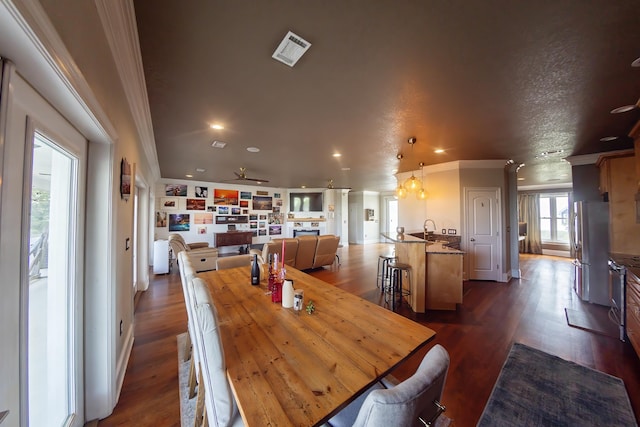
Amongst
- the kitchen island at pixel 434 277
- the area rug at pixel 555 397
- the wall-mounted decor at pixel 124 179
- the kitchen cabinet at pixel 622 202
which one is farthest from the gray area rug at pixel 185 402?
the kitchen cabinet at pixel 622 202

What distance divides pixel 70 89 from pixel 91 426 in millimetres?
1980

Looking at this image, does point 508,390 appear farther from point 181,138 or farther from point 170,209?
point 170,209

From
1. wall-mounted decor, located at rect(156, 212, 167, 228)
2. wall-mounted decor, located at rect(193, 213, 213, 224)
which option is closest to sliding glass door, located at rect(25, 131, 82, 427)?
wall-mounted decor, located at rect(156, 212, 167, 228)

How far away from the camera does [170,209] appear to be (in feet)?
22.0

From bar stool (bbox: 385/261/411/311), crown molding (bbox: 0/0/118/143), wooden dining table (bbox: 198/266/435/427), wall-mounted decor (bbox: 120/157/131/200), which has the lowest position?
bar stool (bbox: 385/261/411/311)

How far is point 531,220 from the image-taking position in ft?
25.2

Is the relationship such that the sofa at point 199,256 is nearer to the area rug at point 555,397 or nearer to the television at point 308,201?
the television at point 308,201

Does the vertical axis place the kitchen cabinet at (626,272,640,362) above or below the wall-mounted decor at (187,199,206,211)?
below

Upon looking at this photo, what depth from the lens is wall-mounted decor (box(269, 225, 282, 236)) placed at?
8656 mm

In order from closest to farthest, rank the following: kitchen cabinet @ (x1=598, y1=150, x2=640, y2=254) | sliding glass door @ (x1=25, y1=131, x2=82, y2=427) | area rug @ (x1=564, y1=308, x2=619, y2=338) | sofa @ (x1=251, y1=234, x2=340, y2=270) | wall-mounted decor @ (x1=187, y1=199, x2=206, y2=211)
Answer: sliding glass door @ (x1=25, y1=131, x2=82, y2=427), area rug @ (x1=564, y1=308, x2=619, y2=338), kitchen cabinet @ (x1=598, y1=150, x2=640, y2=254), sofa @ (x1=251, y1=234, x2=340, y2=270), wall-mounted decor @ (x1=187, y1=199, x2=206, y2=211)

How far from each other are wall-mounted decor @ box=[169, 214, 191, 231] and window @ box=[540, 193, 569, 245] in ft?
38.8

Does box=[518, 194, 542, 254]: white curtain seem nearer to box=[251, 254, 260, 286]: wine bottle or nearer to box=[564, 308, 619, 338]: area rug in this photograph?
box=[564, 308, 619, 338]: area rug

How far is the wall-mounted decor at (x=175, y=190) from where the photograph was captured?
668cm

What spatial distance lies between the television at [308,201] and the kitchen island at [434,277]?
5.83 meters
